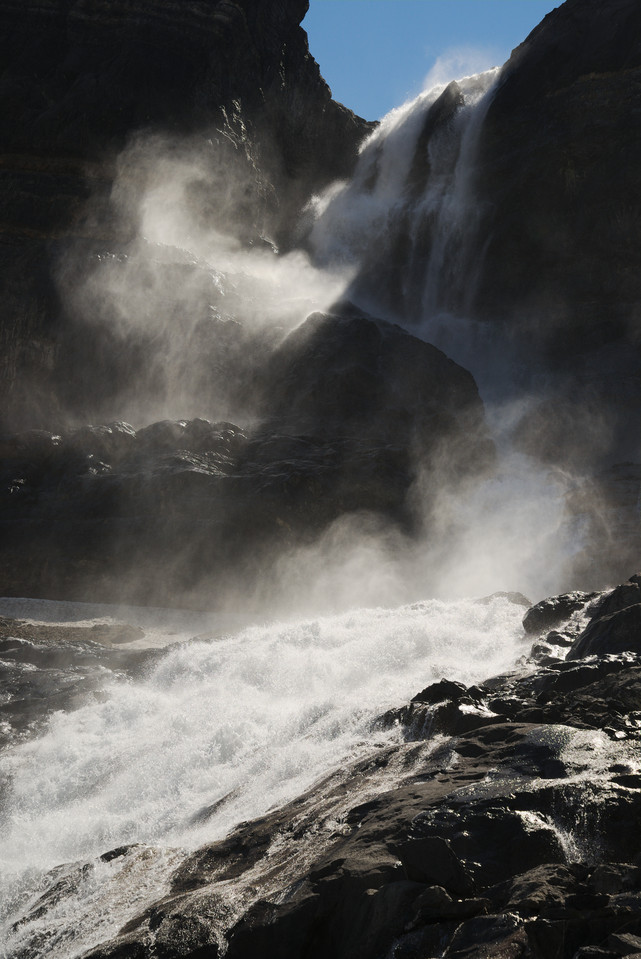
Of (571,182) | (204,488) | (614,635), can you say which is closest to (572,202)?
(571,182)

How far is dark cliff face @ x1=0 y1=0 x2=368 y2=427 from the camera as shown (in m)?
40.3

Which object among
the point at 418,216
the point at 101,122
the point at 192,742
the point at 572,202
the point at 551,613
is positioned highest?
the point at 101,122

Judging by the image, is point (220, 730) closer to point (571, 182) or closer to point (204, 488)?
point (204, 488)

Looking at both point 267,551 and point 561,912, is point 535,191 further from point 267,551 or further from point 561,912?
point 561,912

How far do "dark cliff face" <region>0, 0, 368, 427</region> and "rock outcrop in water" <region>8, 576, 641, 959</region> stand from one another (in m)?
33.6

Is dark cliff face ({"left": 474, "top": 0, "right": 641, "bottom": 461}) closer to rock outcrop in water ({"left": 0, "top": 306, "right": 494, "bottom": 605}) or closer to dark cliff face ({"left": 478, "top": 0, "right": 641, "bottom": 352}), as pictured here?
dark cliff face ({"left": 478, "top": 0, "right": 641, "bottom": 352})

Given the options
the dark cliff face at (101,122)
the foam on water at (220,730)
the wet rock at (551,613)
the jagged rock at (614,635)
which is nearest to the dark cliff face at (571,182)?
the dark cliff face at (101,122)

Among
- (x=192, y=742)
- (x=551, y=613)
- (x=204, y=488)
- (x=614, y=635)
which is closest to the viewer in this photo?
(x=192, y=742)

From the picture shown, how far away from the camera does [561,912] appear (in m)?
6.07

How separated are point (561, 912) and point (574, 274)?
42.5m

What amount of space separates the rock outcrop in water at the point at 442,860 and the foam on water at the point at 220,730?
870mm

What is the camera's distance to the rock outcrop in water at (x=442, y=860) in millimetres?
6242

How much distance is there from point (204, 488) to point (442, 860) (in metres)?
24.0

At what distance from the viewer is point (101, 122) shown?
43.7 metres
